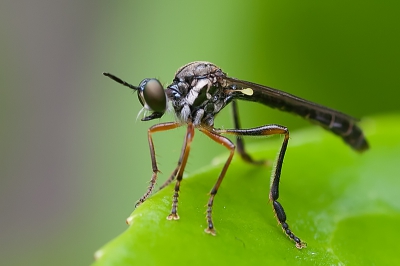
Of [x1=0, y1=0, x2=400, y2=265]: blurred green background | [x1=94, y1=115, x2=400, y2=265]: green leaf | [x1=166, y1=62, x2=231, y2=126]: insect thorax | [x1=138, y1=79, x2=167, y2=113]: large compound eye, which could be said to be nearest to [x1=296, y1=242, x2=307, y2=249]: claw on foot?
[x1=94, y1=115, x2=400, y2=265]: green leaf

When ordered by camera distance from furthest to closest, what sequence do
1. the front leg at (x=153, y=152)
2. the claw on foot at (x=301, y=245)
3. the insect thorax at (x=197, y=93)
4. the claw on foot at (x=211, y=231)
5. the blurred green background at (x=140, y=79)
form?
the blurred green background at (x=140, y=79)
the insect thorax at (x=197, y=93)
the front leg at (x=153, y=152)
the claw on foot at (x=301, y=245)
the claw on foot at (x=211, y=231)

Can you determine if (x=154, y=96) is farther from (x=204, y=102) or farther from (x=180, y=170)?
(x=180, y=170)

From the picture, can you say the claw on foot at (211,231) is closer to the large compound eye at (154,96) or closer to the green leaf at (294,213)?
the green leaf at (294,213)

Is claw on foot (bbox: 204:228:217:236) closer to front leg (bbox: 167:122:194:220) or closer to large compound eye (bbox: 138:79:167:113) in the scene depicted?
front leg (bbox: 167:122:194:220)

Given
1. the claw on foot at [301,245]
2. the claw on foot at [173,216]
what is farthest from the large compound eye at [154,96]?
the claw on foot at [301,245]

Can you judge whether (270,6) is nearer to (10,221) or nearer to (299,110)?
(299,110)

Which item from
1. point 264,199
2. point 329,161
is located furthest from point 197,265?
point 329,161

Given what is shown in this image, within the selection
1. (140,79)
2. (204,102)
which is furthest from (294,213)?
(140,79)

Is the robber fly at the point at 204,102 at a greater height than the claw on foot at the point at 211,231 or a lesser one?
greater
